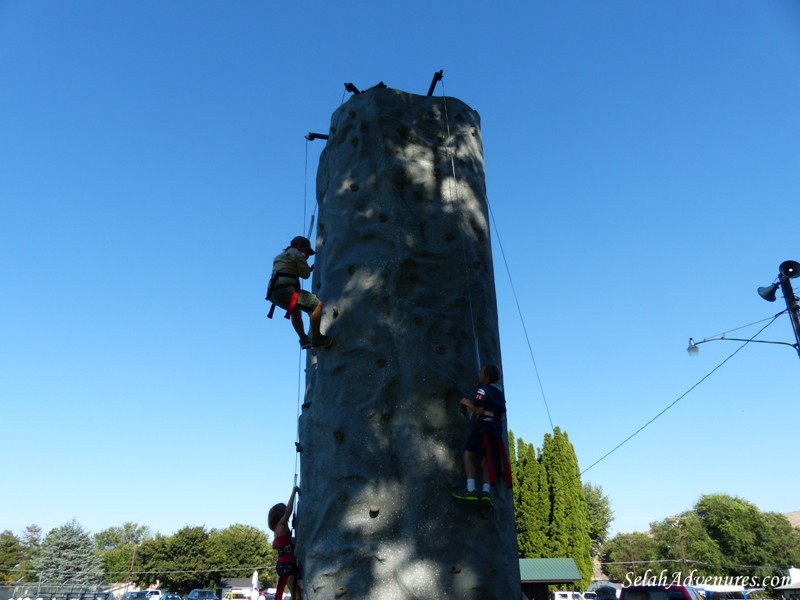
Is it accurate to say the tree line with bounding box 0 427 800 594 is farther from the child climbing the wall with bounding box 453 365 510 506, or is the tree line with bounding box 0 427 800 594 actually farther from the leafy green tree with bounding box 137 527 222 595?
the child climbing the wall with bounding box 453 365 510 506

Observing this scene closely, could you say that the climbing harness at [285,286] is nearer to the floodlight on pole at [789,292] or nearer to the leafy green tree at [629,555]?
the floodlight on pole at [789,292]

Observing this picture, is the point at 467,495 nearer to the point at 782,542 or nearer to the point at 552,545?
the point at 552,545

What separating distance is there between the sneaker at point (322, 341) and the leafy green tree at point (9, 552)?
319 ft

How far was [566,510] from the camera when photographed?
3316cm

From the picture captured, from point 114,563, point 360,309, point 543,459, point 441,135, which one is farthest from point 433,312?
point 114,563

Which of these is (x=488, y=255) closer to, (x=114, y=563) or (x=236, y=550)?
(x=236, y=550)

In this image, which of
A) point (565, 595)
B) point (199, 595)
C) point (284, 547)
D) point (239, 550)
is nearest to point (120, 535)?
point (239, 550)

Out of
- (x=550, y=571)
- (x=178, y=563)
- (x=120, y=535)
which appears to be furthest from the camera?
(x=120, y=535)

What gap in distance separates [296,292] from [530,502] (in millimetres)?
31833

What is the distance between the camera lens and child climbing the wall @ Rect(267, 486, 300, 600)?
5449 millimetres

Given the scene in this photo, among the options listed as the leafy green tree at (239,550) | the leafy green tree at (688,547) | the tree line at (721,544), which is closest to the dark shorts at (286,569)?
the leafy green tree at (688,547)

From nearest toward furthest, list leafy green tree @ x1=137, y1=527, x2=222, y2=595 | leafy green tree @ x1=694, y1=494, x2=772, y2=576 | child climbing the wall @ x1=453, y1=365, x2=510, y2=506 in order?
child climbing the wall @ x1=453, y1=365, x2=510, y2=506, leafy green tree @ x1=694, y1=494, x2=772, y2=576, leafy green tree @ x1=137, y1=527, x2=222, y2=595

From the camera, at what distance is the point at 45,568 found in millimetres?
48844

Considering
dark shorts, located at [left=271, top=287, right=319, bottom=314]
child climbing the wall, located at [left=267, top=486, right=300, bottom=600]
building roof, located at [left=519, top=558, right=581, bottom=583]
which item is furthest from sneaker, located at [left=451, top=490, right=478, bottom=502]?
building roof, located at [left=519, top=558, right=581, bottom=583]
